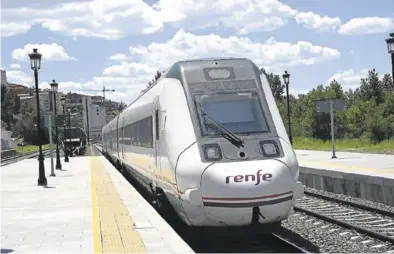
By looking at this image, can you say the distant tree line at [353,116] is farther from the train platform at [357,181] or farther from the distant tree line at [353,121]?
the train platform at [357,181]

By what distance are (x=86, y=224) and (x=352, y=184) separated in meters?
10.5

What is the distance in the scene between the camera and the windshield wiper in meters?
9.99

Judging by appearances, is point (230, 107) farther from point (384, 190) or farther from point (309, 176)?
point (309, 176)

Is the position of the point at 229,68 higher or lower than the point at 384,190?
higher

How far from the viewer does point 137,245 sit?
28.4ft

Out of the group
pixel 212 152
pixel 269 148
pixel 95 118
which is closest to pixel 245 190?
pixel 212 152

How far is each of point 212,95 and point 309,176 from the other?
13.2 metres

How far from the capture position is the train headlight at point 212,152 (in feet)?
31.8

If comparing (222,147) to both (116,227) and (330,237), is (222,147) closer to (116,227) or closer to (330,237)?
(116,227)

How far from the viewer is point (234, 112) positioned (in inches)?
421

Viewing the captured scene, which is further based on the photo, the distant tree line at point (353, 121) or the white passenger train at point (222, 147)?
the distant tree line at point (353, 121)

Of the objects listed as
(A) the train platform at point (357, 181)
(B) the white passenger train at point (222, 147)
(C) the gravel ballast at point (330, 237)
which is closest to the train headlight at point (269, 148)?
(B) the white passenger train at point (222, 147)

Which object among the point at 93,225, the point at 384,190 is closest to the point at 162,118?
the point at 93,225

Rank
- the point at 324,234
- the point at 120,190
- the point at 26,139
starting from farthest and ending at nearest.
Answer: the point at 26,139 < the point at 120,190 < the point at 324,234
